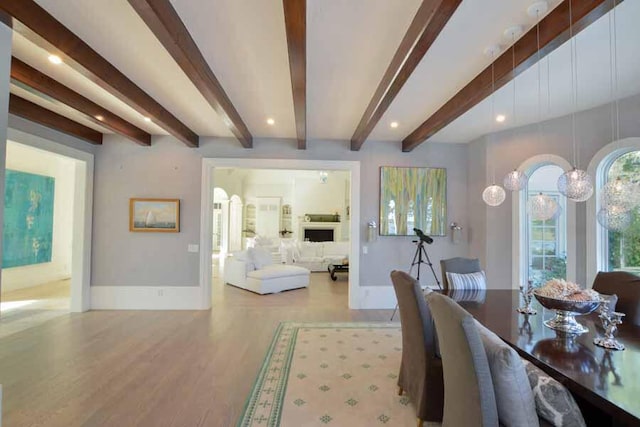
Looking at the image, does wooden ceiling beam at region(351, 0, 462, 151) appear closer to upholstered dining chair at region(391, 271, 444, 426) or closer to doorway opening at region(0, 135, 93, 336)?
upholstered dining chair at region(391, 271, 444, 426)

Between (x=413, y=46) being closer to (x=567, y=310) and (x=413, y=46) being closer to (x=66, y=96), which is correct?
(x=567, y=310)

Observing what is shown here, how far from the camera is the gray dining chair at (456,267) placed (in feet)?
10.00

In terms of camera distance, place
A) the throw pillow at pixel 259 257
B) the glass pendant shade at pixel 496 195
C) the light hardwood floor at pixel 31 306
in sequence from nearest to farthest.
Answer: the glass pendant shade at pixel 496 195
the light hardwood floor at pixel 31 306
the throw pillow at pixel 259 257

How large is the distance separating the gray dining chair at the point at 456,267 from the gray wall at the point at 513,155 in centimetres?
146

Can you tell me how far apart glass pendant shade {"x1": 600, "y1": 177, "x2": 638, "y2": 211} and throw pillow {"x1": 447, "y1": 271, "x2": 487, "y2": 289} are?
4.23 ft

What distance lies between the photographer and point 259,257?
6.30 meters

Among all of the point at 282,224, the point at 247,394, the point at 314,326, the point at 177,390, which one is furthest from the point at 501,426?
the point at 282,224

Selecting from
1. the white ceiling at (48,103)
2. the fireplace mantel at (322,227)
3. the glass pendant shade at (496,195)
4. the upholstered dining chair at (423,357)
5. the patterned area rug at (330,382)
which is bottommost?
the patterned area rug at (330,382)

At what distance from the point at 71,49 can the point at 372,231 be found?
13.4 ft

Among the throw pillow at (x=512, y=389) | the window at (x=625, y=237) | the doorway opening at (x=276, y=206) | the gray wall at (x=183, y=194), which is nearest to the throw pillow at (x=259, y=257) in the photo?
the gray wall at (x=183, y=194)

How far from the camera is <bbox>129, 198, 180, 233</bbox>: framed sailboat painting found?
460 cm

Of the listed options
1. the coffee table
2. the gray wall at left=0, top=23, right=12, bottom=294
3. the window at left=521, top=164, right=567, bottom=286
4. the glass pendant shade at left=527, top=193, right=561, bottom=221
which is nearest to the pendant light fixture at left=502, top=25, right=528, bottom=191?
the glass pendant shade at left=527, top=193, right=561, bottom=221

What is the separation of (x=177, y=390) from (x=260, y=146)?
3.51 metres

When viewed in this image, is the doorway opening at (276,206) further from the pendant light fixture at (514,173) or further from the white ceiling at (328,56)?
the pendant light fixture at (514,173)
